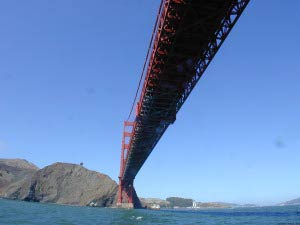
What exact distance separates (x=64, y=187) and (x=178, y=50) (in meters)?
92.5

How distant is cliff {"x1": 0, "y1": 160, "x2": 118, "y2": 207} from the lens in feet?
314

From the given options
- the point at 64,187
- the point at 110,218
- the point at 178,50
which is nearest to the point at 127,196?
the point at 64,187

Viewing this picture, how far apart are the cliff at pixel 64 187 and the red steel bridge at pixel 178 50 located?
6426 cm

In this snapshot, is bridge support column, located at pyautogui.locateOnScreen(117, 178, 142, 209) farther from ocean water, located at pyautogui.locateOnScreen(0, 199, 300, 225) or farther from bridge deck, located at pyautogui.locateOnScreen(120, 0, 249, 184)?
bridge deck, located at pyautogui.locateOnScreen(120, 0, 249, 184)

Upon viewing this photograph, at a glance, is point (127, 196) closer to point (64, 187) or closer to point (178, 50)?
point (64, 187)

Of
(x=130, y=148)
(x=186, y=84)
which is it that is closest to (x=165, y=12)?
(x=186, y=84)

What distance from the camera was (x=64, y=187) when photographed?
105m

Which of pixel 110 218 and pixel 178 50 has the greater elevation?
pixel 178 50

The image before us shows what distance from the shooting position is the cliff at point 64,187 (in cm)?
9574

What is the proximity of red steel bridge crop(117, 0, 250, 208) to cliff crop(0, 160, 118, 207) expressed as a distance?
211 feet

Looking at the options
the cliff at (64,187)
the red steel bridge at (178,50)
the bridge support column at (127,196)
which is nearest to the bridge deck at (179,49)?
the red steel bridge at (178,50)

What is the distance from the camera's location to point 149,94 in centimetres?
2736

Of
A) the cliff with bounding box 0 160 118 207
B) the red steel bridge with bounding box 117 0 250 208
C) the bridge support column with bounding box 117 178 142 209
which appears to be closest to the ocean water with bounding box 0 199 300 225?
the red steel bridge with bounding box 117 0 250 208

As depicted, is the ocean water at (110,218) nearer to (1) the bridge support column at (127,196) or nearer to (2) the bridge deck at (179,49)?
(2) the bridge deck at (179,49)
